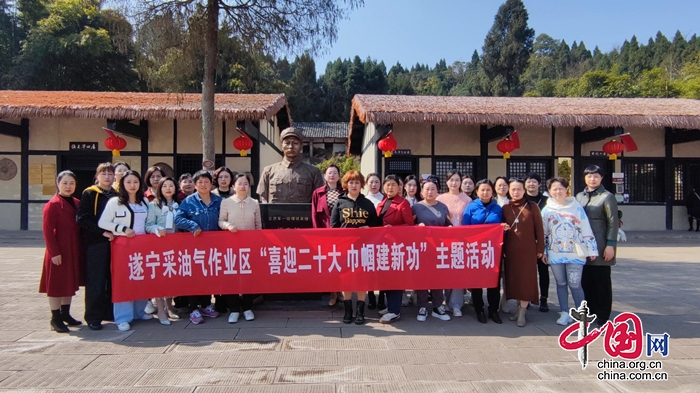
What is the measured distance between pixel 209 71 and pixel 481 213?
5520 mm

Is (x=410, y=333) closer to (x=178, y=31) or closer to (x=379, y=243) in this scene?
(x=379, y=243)

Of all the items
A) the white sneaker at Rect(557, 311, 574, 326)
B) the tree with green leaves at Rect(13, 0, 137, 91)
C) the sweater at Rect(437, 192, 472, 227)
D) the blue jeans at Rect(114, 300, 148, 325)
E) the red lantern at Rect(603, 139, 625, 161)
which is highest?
the tree with green leaves at Rect(13, 0, 137, 91)

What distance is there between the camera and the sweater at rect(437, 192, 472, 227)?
4859 mm

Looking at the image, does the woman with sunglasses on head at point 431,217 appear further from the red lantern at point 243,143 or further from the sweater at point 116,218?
the red lantern at point 243,143

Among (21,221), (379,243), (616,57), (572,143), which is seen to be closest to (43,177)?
(21,221)

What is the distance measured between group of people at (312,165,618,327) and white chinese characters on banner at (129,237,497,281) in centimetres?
26

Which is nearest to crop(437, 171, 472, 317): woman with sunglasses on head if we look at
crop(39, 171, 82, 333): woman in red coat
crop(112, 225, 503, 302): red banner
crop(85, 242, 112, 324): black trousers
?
crop(112, 225, 503, 302): red banner

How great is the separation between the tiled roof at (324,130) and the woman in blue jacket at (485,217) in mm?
24396

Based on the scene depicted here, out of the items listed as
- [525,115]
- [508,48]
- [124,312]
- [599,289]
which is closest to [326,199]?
[124,312]

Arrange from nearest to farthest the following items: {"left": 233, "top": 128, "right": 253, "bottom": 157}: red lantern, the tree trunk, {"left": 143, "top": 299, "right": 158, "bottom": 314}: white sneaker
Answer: {"left": 143, "top": 299, "right": 158, "bottom": 314}: white sneaker, the tree trunk, {"left": 233, "top": 128, "right": 253, "bottom": 157}: red lantern

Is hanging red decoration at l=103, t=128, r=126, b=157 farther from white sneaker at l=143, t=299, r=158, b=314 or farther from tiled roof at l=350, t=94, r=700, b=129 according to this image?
white sneaker at l=143, t=299, r=158, b=314

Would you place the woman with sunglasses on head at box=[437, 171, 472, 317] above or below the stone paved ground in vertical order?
above

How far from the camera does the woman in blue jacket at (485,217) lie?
455 cm

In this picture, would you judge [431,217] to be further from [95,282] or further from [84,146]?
[84,146]
